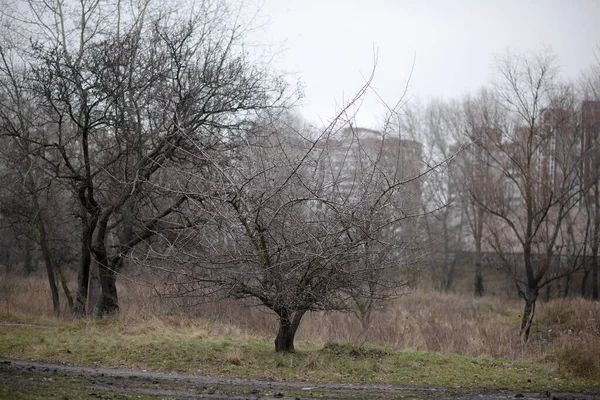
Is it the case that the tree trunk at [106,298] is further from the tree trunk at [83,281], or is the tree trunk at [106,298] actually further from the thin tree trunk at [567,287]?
the thin tree trunk at [567,287]

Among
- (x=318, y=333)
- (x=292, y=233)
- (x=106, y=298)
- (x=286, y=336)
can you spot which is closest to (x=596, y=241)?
(x=318, y=333)

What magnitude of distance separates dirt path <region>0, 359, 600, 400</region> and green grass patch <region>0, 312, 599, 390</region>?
18.3 inches

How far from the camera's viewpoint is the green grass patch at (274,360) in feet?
29.0

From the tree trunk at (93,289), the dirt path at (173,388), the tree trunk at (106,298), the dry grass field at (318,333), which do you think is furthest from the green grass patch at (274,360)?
the tree trunk at (93,289)

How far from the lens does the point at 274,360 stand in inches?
371

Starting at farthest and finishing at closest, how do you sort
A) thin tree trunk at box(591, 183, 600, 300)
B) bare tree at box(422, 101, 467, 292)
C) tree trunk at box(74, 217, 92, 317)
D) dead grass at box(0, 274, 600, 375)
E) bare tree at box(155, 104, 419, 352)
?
bare tree at box(422, 101, 467, 292) < thin tree trunk at box(591, 183, 600, 300) < tree trunk at box(74, 217, 92, 317) < dead grass at box(0, 274, 600, 375) < bare tree at box(155, 104, 419, 352)

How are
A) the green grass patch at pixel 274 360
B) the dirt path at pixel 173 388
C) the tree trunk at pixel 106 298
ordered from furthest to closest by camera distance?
the tree trunk at pixel 106 298
the green grass patch at pixel 274 360
the dirt path at pixel 173 388

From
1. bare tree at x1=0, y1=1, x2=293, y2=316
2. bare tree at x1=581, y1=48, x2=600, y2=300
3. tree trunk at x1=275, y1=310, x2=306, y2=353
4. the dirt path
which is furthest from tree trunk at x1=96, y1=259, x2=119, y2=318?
bare tree at x1=581, y1=48, x2=600, y2=300

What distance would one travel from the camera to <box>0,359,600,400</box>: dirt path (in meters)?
6.72

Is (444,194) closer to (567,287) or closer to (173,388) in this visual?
(567,287)

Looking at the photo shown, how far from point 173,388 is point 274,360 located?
2.34 metres

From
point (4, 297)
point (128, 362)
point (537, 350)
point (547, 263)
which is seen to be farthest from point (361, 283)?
point (4, 297)

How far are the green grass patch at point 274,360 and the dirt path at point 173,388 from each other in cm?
46

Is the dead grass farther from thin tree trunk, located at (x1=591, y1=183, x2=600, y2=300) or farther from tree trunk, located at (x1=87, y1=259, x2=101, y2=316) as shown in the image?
thin tree trunk, located at (x1=591, y1=183, x2=600, y2=300)
